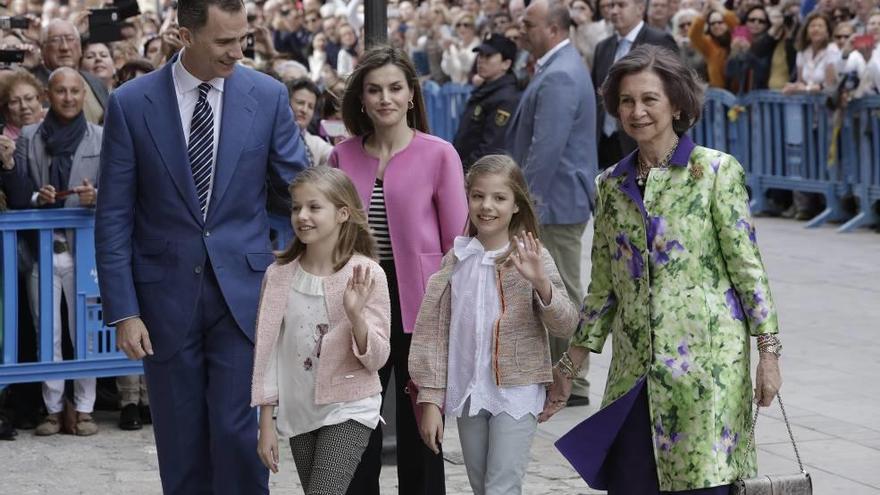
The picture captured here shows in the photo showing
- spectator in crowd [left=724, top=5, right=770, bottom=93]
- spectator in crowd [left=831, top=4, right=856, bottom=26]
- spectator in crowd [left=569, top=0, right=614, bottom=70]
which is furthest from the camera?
spectator in crowd [left=569, top=0, right=614, bottom=70]

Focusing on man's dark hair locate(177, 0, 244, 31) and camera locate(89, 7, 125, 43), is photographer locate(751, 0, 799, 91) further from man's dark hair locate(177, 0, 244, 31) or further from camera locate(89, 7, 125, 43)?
man's dark hair locate(177, 0, 244, 31)

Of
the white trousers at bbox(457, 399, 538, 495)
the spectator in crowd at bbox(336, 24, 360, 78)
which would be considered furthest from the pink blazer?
the spectator in crowd at bbox(336, 24, 360, 78)

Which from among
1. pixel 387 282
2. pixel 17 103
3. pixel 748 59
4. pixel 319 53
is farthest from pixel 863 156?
pixel 319 53

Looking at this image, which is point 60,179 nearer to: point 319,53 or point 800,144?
point 800,144

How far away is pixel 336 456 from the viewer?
5246mm

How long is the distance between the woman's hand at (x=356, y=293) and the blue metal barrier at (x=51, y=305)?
3.39 meters

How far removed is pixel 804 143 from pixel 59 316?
9234mm

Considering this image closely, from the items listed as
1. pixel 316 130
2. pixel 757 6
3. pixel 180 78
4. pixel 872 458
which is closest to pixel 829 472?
pixel 872 458

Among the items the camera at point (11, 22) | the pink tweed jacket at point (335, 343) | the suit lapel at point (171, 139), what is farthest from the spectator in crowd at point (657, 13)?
the pink tweed jacket at point (335, 343)

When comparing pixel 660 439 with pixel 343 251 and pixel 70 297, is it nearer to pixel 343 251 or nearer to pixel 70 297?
pixel 343 251

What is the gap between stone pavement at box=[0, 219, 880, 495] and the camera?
23.3 ft

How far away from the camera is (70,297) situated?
8336 millimetres

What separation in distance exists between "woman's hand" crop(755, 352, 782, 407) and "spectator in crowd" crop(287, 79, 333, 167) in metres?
4.57

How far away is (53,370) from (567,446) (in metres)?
3.98
